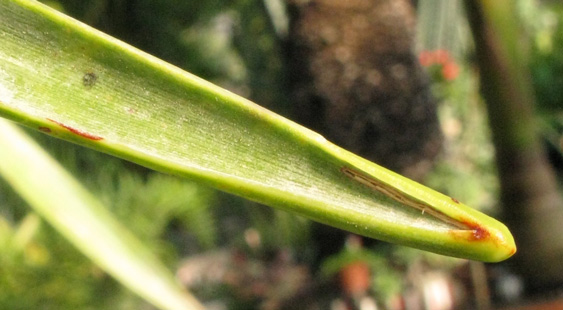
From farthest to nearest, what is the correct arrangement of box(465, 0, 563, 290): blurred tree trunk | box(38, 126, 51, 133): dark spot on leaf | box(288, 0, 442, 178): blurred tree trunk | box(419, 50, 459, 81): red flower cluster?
box(419, 50, 459, 81): red flower cluster
box(288, 0, 442, 178): blurred tree trunk
box(465, 0, 563, 290): blurred tree trunk
box(38, 126, 51, 133): dark spot on leaf

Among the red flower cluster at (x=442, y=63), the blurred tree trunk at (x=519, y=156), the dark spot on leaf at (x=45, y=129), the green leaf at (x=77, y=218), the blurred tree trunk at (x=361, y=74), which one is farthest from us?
the red flower cluster at (x=442, y=63)

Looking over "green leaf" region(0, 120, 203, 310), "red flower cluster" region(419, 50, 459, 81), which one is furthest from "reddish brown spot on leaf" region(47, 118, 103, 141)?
"red flower cluster" region(419, 50, 459, 81)

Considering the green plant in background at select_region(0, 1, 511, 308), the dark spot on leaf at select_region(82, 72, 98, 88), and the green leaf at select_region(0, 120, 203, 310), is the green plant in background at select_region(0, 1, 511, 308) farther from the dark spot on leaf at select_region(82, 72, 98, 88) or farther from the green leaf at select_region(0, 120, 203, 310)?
the green leaf at select_region(0, 120, 203, 310)

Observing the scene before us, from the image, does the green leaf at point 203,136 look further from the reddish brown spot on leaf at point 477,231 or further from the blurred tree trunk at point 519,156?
the blurred tree trunk at point 519,156

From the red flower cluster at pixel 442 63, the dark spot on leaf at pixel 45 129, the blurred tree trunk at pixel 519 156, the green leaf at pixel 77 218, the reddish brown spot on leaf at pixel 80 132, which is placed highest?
the red flower cluster at pixel 442 63

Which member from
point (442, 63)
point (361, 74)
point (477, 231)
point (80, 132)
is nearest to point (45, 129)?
point (80, 132)

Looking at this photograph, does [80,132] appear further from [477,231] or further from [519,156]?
[519,156]

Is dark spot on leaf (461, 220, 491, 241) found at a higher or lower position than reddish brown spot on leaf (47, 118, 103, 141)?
higher

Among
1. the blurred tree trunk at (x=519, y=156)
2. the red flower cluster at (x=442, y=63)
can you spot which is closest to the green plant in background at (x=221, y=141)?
the blurred tree trunk at (x=519, y=156)
